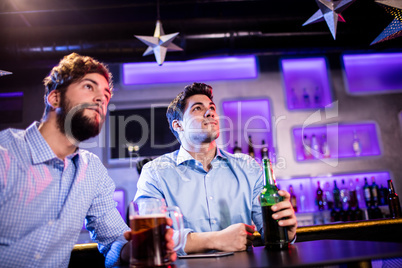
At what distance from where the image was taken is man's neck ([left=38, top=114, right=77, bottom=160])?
3.99 feet

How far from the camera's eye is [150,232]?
2.92 feet

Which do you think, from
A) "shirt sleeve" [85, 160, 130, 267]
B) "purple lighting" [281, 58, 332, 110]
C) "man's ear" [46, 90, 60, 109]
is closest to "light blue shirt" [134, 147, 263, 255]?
"shirt sleeve" [85, 160, 130, 267]

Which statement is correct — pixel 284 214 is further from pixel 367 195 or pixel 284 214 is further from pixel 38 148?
pixel 367 195

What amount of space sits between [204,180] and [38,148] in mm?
851

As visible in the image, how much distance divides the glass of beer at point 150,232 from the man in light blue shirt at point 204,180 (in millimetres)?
618

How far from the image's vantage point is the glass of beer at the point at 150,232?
0.88m

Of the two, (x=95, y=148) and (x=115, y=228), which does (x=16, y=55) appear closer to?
(x=95, y=148)

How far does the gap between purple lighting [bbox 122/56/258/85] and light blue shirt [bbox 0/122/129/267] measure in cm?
290

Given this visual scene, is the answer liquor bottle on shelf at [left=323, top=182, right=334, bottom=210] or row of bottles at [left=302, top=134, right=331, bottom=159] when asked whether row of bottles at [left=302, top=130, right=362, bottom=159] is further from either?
liquor bottle on shelf at [left=323, top=182, right=334, bottom=210]

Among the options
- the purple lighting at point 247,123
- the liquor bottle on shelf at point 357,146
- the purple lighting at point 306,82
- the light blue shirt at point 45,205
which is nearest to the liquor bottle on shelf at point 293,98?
the purple lighting at point 306,82

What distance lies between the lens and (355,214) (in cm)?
367

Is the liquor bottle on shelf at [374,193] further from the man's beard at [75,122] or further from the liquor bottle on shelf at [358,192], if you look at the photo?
the man's beard at [75,122]

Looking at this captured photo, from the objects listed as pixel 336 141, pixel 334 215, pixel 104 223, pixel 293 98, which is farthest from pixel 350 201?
pixel 104 223

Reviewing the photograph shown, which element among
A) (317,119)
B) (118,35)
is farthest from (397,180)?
(118,35)
